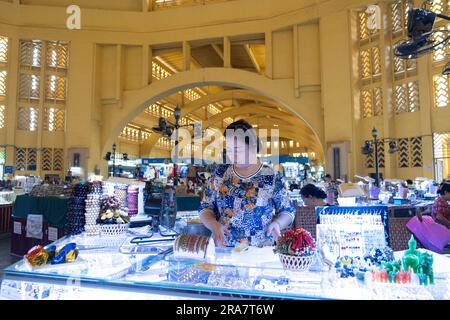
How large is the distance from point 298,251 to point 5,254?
621 centimetres

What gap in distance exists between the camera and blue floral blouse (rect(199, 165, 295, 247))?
6.30 feet

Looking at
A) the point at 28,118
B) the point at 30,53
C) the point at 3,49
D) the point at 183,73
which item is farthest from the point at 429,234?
the point at 3,49

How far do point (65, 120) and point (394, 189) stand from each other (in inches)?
576

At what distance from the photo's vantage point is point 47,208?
5.38m

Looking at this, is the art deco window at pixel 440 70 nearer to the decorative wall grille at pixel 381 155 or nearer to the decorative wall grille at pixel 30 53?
the decorative wall grille at pixel 381 155

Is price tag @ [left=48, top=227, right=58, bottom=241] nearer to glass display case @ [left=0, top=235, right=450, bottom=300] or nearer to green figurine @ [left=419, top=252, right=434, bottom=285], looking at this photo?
glass display case @ [left=0, top=235, right=450, bottom=300]

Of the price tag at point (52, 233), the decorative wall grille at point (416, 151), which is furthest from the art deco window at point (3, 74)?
the decorative wall grille at point (416, 151)

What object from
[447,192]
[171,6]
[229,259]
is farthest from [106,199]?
[171,6]

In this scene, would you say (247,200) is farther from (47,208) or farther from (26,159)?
(26,159)

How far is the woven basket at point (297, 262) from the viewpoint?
131 cm

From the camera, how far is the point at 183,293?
1202 mm

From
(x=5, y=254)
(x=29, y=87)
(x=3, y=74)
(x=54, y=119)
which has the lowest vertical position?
(x=5, y=254)
